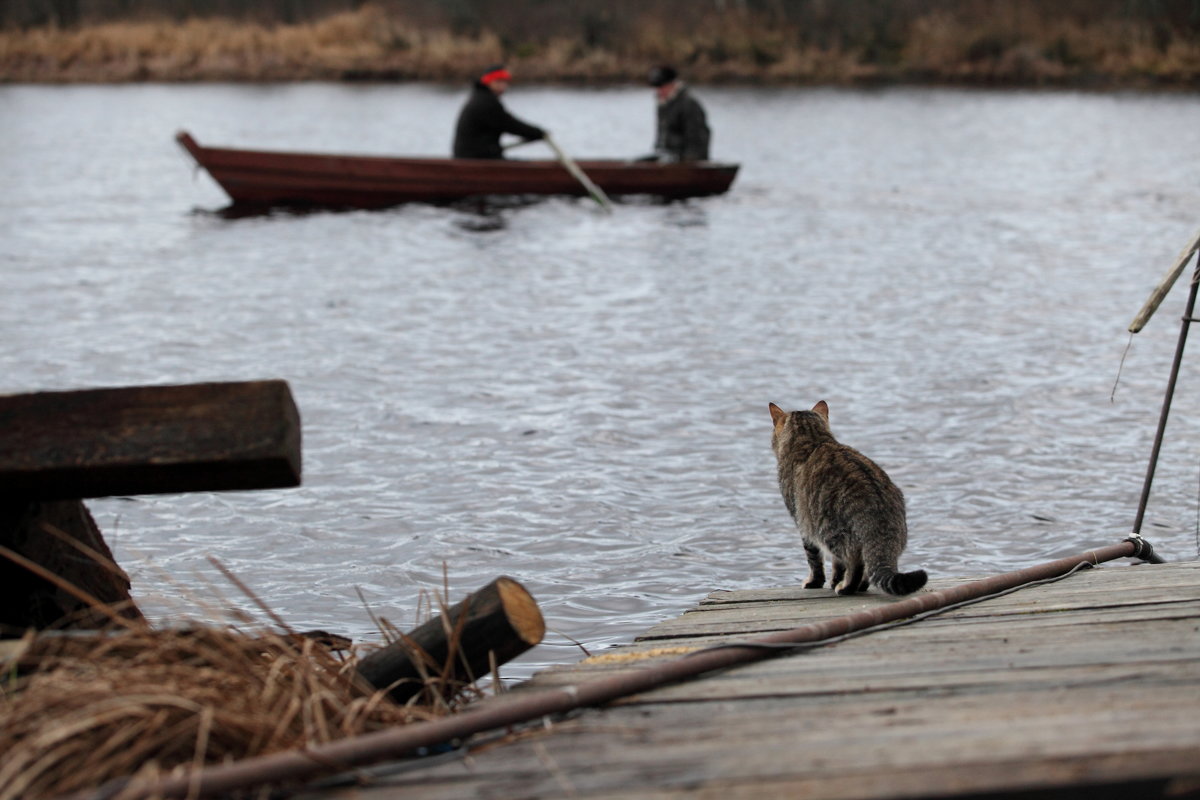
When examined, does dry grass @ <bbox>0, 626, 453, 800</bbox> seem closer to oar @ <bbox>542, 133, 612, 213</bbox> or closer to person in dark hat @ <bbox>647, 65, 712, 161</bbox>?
oar @ <bbox>542, 133, 612, 213</bbox>

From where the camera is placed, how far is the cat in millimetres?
4723

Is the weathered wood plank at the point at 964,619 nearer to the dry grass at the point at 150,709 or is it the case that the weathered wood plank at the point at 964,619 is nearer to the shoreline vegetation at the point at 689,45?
the dry grass at the point at 150,709

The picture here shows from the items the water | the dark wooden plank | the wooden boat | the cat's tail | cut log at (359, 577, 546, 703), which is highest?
the dark wooden plank

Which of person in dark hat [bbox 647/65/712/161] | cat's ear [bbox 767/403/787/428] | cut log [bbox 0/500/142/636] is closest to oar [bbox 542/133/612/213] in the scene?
person in dark hat [bbox 647/65/712/161]

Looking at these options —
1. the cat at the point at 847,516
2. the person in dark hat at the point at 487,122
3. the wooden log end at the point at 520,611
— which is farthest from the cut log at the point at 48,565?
the person in dark hat at the point at 487,122

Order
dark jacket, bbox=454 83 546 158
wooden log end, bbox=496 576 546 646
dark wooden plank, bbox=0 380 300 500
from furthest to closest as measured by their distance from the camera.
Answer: dark jacket, bbox=454 83 546 158, wooden log end, bbox=496 576 546 646, dark wooden plank, bbox=0 380 300 500

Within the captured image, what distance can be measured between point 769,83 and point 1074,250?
28836 mm

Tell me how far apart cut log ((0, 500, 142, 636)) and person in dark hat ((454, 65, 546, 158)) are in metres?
15.4

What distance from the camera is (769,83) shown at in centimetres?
4481

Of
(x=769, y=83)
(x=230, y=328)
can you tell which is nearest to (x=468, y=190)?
(x=230, y=328)

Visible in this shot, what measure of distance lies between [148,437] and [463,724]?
0.98m

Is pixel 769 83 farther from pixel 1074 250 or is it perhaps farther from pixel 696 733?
pixel 696 733

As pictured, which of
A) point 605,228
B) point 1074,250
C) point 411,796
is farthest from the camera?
point 605,228

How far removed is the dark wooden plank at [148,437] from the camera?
3.20 m
